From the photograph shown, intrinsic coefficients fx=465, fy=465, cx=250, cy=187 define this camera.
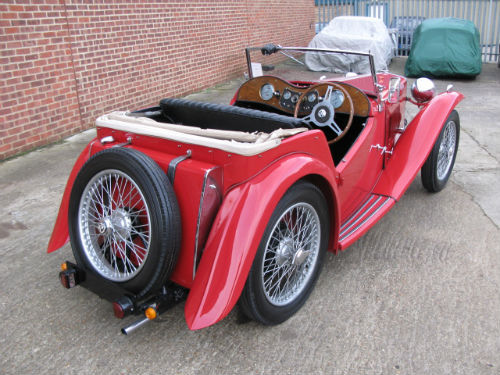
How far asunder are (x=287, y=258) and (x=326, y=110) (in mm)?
1241

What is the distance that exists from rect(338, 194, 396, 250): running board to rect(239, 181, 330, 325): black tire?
0.25 meters

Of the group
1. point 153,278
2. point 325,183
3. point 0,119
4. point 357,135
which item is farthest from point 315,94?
point 0,119

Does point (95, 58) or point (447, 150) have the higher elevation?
point (95, 58)

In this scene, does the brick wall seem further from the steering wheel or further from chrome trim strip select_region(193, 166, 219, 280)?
chrome trim strip select_region(193, 166, 219, 280)

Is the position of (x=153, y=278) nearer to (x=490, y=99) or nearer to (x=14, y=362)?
(x=14, y=362)

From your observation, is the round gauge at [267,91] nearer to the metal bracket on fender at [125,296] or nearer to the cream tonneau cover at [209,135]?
the cream tonneau cover at [209,135]

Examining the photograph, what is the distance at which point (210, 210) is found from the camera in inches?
91.2

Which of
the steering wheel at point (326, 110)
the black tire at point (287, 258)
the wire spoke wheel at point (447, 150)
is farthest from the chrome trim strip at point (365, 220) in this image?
the wire spoke wheel at point (447, 150)

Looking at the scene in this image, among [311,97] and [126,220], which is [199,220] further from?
[311,97]

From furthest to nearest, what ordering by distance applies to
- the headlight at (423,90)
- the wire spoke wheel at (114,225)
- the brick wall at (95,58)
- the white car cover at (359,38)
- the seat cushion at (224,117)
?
1. the white car cover at (359,38)
2. the brick wall at (95,58)
3. the headlight at (423,90)
4. the seat cushion at (224,117)
5. the wire spoke wheel at (114,225)

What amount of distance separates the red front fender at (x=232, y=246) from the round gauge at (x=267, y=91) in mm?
1432

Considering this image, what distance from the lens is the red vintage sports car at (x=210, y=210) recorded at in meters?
2.22

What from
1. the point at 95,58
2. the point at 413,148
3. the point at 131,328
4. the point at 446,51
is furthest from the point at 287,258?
the point at 446,51

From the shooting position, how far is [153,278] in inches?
88.0
